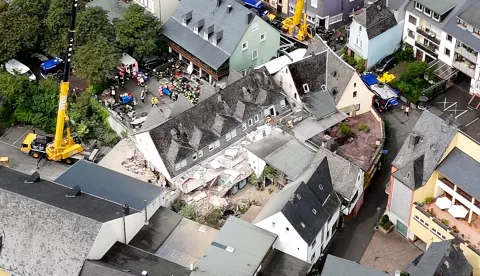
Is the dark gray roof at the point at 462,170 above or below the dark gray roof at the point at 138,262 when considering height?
above


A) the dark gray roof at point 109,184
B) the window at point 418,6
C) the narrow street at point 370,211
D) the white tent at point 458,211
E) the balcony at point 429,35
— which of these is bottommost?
the narrow street at point 370,211

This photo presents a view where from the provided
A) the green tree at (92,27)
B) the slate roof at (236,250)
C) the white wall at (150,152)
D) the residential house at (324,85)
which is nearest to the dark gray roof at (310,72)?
the residential house at (324,85)

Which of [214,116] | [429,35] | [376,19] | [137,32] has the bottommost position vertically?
[214,116]

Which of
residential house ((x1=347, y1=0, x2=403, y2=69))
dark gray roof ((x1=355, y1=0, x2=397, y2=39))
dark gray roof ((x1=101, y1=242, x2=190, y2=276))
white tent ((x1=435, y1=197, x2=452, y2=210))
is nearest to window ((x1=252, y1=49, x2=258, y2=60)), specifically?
residential house ((x1=347, y1=0, x2=403, y2=69))

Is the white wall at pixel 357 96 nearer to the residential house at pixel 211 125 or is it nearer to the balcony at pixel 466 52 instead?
the residential house at pixel 211 125

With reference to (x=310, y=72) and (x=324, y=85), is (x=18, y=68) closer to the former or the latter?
(x=310, y=72)

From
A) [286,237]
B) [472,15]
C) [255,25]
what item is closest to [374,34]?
[472,15]
